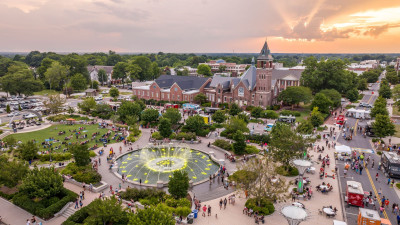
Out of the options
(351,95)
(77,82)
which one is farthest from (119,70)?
(351,95)

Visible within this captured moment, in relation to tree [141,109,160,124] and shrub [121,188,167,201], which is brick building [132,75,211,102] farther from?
shrub [121,188,167,201]

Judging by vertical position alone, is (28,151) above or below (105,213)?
below

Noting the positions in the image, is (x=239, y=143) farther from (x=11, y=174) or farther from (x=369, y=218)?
(x=11, y=174)

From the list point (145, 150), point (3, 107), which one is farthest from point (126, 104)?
point (3, 107)

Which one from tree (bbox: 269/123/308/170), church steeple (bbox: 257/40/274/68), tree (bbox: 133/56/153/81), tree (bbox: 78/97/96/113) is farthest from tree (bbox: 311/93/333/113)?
tree (bbox: 133/56/153/81)

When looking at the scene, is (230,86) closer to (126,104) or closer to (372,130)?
(126,104)

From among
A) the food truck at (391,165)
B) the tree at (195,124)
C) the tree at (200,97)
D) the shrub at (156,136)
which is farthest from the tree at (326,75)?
the shrub at (156,136)

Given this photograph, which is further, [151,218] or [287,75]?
[287,75]
